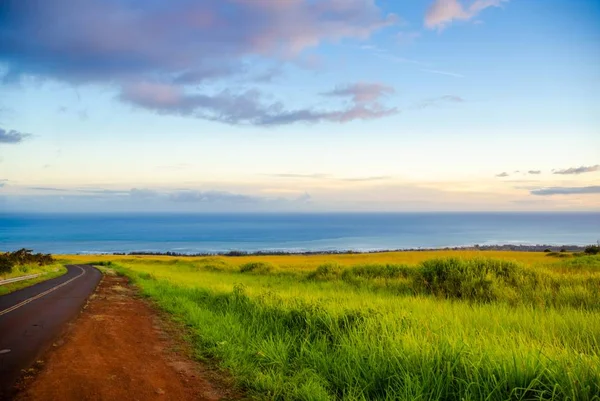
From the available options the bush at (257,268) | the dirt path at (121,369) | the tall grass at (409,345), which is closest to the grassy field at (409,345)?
the tall grass at (409,345)

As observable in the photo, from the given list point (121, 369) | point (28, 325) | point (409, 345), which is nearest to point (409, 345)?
point (409, 345)

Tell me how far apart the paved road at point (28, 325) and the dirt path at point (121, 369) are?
311 millimetres

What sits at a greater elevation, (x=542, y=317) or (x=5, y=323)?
(x=542, y=317)

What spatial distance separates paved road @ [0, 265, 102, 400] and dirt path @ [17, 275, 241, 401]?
311mm

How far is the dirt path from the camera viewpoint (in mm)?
5801

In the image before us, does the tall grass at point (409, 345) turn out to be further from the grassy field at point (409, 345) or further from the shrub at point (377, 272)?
the shrub at point (377, 272)

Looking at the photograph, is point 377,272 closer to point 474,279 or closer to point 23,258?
point 474,279

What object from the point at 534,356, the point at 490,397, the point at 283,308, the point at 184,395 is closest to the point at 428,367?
the point at 490,397

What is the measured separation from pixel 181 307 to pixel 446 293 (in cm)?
942

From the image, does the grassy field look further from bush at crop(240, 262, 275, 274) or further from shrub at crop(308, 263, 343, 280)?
bush at crop(240, 262, 275, 274)

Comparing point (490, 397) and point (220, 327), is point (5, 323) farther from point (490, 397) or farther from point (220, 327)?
point (490, 397)

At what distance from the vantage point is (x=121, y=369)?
696 centimetres

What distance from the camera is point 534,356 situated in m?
4.88

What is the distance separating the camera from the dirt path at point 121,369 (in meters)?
5.80
